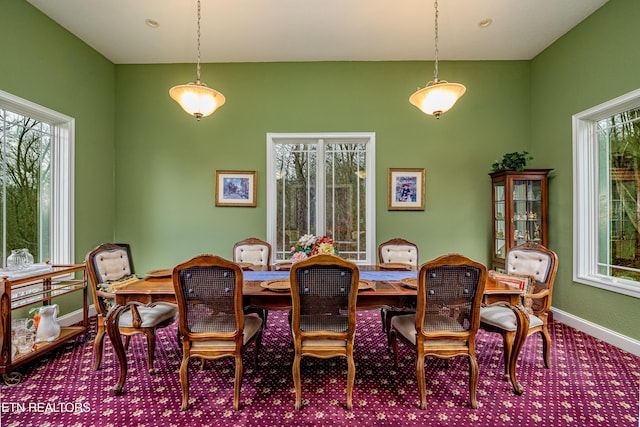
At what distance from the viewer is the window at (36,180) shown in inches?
113

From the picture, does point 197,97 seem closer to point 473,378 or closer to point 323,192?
point 323,192

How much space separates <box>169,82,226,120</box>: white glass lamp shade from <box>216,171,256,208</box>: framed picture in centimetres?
159

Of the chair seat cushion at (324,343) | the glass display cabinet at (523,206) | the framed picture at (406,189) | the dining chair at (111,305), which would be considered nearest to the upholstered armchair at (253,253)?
the dining chair at (111,305)

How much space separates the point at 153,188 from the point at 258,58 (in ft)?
7.80

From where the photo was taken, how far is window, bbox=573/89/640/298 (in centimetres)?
290

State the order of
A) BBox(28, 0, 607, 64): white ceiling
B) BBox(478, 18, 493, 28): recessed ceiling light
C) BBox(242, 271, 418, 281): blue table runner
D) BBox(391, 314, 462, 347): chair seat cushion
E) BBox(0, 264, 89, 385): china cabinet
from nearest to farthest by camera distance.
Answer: BBox(391, 314, 462, 347): chair seat cushion → BBox(0, 264, 89, 385): china cabinet → BBox(242, 271, 418, 281): blue table runner → BBox(28, 0, 607, 64): white ceiling → BBox(478, 18, 493, 28): recessed ceiling light

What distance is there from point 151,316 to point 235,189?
2.16 metres

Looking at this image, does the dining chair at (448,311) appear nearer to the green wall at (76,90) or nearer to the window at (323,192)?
the window at (323,192)

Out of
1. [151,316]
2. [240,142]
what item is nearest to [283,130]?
[240,142]

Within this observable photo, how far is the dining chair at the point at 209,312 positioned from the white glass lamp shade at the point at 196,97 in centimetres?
143

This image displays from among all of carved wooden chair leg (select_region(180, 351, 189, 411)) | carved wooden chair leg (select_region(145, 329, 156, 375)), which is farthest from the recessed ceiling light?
carved wooden chair leg (select_region(145, 329, 156, 375))

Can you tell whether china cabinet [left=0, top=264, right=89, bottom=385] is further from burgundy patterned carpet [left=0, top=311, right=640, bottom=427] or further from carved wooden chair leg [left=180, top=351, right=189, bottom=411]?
carved wooden chair leg [left=180, top=351, right=189, bottom=411]

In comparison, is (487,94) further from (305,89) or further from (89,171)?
(89,171)

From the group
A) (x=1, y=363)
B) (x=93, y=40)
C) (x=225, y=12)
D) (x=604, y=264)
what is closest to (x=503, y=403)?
(x=604, y=264)
